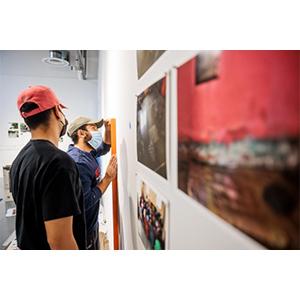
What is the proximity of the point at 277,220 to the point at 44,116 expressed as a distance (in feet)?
2.77

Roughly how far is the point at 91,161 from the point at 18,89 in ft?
1.39

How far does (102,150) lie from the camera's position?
109 cm

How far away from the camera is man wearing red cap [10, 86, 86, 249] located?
0.79 metres

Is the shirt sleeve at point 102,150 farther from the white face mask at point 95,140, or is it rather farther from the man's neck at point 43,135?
the man's neck at point 43,135

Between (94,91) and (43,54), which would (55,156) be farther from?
(94,91)

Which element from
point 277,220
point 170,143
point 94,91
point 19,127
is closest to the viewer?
point 277,220

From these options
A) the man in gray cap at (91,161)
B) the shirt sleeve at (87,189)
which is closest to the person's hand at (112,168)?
the man in gray cap at (91,161)

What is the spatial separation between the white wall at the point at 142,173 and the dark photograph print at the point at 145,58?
0.02 m

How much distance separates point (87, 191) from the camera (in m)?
1.01

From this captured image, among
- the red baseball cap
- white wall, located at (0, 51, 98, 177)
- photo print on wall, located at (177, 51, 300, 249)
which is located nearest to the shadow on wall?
white wall, located at (0, 51, 98, 177)

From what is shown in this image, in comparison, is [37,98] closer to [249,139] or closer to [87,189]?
[87,189]

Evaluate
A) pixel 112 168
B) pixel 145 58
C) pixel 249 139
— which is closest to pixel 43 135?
pixel 112 168

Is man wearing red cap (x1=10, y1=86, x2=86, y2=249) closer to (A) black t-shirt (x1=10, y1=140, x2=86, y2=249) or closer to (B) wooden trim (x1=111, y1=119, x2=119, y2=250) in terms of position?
(A) black t-shirt (x1=10, y1=140, x2=86, y2=249)
